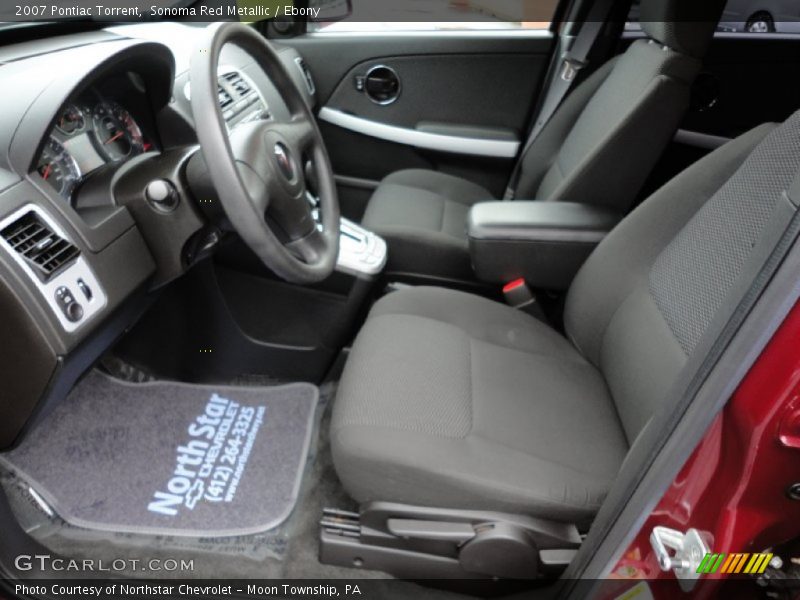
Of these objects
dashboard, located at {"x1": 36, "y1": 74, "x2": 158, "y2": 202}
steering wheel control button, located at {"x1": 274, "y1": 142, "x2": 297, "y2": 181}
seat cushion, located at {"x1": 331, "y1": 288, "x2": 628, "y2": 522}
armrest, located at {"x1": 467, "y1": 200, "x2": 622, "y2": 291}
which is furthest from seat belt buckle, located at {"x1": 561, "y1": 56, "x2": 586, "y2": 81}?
dashboard, located at {"x1": 36, "y1": 74, "x2": 158, "y2": 202}

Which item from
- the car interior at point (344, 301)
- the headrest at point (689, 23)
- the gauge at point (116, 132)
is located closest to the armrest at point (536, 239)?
the car interior at point (344, 301)

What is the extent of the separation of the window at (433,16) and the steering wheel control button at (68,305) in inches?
67.5

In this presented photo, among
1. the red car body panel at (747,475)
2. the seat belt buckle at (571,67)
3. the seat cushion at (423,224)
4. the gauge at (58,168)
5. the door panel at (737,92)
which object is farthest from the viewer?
the seat belt buckle at (571,67)

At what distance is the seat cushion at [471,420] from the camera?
3.19 ft

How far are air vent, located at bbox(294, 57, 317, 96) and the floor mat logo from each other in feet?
3.86

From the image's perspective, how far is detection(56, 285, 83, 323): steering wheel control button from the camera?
0.95 meters

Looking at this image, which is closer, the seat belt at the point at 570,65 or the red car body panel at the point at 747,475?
the red car body panel at the point at 747,475

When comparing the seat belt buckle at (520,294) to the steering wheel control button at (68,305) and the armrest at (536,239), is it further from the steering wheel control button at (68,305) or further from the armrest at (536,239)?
the steering wheel control button at (68,305)

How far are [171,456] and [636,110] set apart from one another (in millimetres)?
1273

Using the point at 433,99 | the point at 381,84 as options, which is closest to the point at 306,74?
the point at 381,84

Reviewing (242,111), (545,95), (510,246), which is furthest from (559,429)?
(545,95)

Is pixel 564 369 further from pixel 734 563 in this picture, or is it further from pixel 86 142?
pixel 86 142

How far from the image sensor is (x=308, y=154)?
1.34m

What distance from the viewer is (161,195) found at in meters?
1.10
